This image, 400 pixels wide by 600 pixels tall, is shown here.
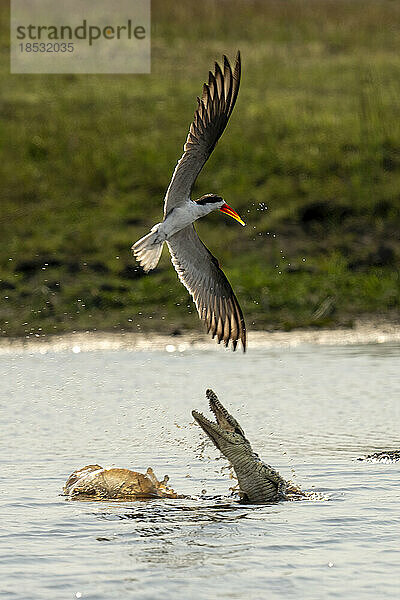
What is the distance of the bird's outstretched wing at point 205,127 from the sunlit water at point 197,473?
1.67 metres

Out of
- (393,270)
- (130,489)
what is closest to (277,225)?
(393,270)

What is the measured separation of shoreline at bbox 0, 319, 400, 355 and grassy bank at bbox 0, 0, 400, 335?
1.00ft

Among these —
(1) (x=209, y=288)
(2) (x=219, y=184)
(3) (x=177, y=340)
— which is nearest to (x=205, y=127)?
(1) (x=209, y=288)

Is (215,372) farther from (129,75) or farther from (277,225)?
(129,75)

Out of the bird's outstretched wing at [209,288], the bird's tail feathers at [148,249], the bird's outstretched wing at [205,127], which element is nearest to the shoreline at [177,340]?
the bird's outstretched wing at [209,288]

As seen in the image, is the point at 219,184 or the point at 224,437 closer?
the point at 224,437

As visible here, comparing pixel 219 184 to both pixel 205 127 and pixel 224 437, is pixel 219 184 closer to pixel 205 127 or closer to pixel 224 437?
pixel 205 127

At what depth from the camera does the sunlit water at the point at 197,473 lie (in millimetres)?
6809

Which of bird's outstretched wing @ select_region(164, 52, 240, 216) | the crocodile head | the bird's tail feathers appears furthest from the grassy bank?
the crocodile head

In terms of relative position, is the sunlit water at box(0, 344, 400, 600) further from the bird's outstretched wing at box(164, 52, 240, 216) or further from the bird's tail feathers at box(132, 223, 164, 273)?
the bird's outstretched wing at box(164, 52, 240, 216)

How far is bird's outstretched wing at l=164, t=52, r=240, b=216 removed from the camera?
850 centimetres

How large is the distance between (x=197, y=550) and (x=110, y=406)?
13.9 feet

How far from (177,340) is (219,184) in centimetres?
451

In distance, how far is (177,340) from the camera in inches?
563
